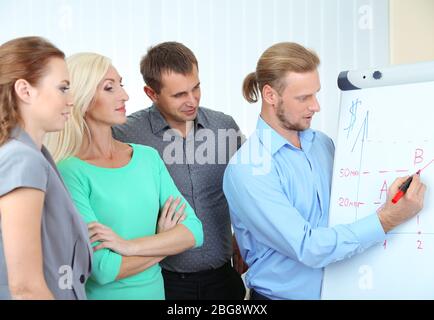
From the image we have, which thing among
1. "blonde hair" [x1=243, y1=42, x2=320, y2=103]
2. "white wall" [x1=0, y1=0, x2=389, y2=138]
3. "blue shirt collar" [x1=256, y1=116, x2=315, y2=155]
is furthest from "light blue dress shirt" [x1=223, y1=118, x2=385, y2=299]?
"white wall" [x1=0, y1=0, x2=389, y2=138]

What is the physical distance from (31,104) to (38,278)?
0.37m

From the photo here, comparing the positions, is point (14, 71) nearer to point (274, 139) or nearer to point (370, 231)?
point (274, 139)

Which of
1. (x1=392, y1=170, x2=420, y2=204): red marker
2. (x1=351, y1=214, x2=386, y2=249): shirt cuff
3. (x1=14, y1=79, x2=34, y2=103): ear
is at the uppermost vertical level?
(x1=14, y1=79, x2=34, y2=103): ear

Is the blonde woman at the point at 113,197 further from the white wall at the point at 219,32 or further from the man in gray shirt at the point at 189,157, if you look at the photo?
the white wall at the point at 219,32

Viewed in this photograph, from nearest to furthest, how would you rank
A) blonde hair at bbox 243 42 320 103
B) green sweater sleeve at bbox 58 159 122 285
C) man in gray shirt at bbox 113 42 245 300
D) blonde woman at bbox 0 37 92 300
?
blonde woman at bbox 0 37 92 300 → green sweater sleeve at bbox 58 159 122 285 → blonde hair at bbox 243 42 320 103 → man in gray shirt at bbox 113 42 245 300

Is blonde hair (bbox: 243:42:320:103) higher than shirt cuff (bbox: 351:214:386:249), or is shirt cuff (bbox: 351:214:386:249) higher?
blonde hair (bbox: 243:42:320:103)

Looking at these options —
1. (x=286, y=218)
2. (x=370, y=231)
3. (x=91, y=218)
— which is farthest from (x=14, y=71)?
(x=370, y=231)

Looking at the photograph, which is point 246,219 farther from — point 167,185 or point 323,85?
point 323,85

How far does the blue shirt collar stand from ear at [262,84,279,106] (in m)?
0.06

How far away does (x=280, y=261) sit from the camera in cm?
179

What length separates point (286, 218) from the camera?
1.68 meters

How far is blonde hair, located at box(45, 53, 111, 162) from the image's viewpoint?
1608 mm

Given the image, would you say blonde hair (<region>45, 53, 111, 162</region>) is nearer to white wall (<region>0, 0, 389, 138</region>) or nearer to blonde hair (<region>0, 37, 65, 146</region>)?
blonde hair (<region>0, 37, 65, 146</region>)

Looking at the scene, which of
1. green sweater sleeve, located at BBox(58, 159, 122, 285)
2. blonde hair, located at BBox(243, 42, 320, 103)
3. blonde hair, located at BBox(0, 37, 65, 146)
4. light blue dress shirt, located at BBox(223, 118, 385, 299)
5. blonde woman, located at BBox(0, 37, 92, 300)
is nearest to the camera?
blonde woman, located at BBox(0, 37, 92, 300)
